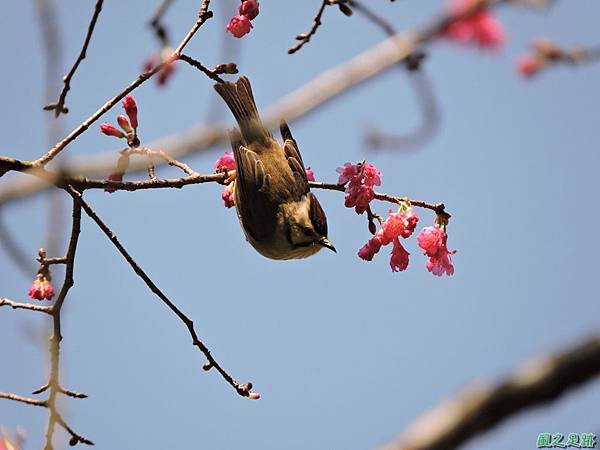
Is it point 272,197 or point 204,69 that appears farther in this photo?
point 272,197

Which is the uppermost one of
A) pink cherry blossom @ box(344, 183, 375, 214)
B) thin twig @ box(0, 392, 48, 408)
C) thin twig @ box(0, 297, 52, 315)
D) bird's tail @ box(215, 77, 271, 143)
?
bird's tail @ box(215, 77, 271, 143)

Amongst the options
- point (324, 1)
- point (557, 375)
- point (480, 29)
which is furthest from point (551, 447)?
point (557, 375)

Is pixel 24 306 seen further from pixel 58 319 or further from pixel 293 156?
pixel 293 156

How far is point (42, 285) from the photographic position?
433 cm

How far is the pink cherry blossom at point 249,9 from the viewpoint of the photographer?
4.64 metres

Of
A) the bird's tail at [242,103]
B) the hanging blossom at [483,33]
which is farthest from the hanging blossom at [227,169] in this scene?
the hanging blossom at [483,33]

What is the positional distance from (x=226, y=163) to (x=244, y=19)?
1.07 m

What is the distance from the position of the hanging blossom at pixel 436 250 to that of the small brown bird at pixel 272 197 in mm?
1543

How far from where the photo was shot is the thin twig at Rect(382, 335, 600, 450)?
1.09 m

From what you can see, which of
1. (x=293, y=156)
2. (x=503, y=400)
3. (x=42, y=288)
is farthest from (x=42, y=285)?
(x=503, y=400)

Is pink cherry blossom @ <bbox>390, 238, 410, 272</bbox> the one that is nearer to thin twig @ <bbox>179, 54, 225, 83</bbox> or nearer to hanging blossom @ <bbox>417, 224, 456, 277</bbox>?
hanging blossom @ <bbox>417, 224, 456, 277</bbox>

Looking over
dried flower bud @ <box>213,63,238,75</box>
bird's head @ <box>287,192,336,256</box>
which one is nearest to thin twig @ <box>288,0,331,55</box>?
dried flower bud @ <box>213,63,238,75</box>

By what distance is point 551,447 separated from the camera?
13.4ft

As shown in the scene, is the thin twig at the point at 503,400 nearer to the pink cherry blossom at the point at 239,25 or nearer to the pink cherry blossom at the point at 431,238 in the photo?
Result: the pink cherry blossom at the point at 431,238
